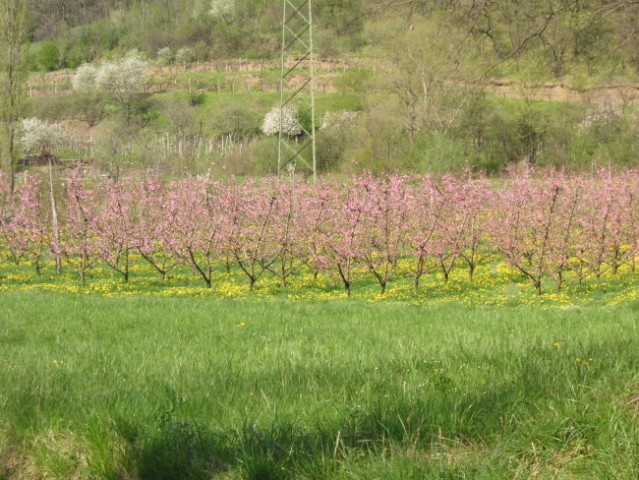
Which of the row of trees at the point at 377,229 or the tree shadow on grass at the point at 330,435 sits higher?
the tree shadow on grass at the point at 330,435

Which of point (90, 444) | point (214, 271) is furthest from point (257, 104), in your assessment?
point (90, 444)

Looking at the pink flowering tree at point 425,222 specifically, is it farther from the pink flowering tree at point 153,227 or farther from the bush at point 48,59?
the bush at point 48,59

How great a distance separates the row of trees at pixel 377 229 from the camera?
1581cm

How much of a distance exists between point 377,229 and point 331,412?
520 inches

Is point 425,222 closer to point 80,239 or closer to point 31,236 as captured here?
point 80,239

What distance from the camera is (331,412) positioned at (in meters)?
3.42

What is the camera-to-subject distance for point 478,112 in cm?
4503

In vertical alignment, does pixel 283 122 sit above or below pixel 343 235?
above

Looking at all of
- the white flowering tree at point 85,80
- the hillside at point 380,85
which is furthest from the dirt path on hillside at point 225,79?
the white flowering tree at point 85,80

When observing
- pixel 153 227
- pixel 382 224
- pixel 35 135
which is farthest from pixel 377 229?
pixel 35 135

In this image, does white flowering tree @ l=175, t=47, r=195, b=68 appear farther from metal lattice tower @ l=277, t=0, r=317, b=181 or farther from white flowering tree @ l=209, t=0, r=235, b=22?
white flowering tree @ l=209, t=0, r=235, b=22

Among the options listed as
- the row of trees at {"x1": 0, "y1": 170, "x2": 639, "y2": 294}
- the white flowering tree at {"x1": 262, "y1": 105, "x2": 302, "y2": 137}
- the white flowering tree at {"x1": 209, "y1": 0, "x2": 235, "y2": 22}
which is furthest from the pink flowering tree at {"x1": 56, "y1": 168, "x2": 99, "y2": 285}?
the white flowering tree at {"x1": 209, "y1": 0, "x2": 235, "y2": 22}

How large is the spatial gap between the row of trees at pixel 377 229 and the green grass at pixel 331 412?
10403 millimetres

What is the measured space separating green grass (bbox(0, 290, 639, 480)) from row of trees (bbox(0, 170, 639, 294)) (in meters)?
10.4
